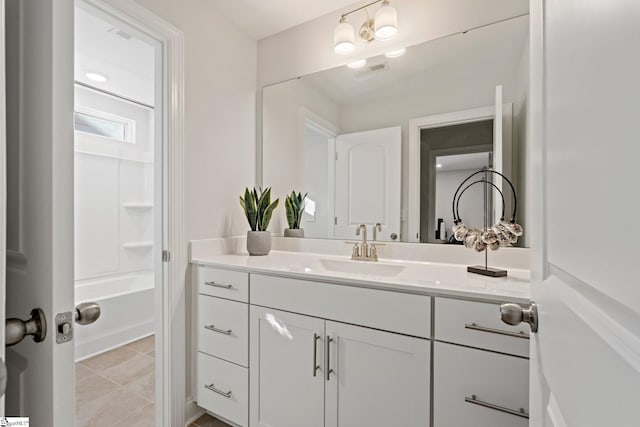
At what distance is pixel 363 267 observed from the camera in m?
1.69

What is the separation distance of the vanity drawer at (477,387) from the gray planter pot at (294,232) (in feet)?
4.12

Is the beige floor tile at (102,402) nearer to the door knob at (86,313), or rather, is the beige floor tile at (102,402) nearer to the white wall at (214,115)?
the white wall at (214,115)

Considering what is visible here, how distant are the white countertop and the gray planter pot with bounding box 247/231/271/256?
0.06m

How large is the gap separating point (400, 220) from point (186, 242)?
126cm

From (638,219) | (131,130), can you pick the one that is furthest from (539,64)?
(131,130)

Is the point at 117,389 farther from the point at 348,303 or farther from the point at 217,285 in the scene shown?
the point at 348,303

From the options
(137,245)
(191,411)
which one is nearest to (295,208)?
(191,411)

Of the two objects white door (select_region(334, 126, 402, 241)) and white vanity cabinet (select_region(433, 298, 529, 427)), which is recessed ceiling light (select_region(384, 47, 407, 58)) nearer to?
white door (select_region(334, 126, 402, 241))

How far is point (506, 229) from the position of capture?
1289mm

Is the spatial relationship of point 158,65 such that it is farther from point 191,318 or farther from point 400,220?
point 400,220

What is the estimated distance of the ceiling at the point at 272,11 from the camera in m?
1.91

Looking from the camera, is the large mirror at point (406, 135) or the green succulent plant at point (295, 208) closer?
the large mirror at point (406, 135)

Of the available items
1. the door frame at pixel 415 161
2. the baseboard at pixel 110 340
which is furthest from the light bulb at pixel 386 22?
the baseboard at pixel 110 340

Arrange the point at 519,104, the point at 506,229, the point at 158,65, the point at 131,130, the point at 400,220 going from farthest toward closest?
1. the point at 131,130
2. the point at 400,220
3. the point at 158,65
4. the point at 519,104
5. the point at 506,229
